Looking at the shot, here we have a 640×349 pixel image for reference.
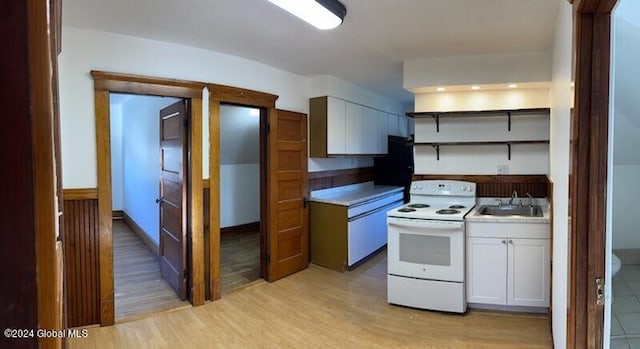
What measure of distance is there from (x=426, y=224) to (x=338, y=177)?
2.05m

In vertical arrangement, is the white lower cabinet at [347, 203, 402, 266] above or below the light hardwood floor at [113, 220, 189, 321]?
above

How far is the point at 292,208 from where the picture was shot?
4.35 m

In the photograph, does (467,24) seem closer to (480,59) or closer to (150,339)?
(480,59)

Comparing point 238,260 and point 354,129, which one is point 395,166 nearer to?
point 354,129

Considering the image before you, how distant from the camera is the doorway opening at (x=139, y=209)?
3611 millimetres

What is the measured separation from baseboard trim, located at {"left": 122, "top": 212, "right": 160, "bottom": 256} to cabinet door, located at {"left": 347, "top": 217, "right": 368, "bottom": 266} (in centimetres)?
243

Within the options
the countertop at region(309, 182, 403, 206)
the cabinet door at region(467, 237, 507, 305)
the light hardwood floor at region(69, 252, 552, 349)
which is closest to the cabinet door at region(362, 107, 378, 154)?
the countertop at region(309, 182, 403, 206)

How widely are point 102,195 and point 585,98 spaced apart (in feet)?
10.2

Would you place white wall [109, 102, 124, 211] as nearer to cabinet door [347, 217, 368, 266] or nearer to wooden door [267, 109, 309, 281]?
wooden door [267, 109, 309, 281]

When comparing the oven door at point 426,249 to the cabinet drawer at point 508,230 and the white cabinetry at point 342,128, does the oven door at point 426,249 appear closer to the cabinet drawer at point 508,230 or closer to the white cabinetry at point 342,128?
the cabinet drawer at point 508,230

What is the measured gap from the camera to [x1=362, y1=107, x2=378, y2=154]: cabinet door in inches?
207

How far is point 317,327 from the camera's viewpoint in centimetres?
304

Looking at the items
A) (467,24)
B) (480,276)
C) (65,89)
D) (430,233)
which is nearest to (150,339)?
(65,89)

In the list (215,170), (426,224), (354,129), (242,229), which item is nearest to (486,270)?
(426,224)
